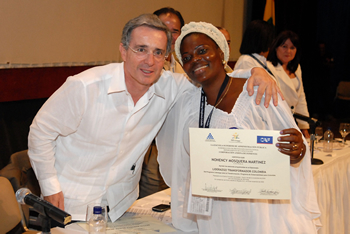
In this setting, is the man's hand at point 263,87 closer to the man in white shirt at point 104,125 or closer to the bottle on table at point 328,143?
the man in white shirt at point 104,125

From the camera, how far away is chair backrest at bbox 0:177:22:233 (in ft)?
7.50

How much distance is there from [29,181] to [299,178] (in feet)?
8.36

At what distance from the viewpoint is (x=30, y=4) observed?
380 centimetres

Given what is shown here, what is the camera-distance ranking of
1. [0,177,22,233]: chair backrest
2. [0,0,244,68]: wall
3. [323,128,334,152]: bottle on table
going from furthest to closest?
[0,0,244,68]: wall, [323,128,334,152]: bottle on table, [0,177,22,233]: chair backrest

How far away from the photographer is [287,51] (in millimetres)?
4293

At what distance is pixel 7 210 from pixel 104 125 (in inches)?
41.0

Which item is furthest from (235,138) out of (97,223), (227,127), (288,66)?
(288,66)

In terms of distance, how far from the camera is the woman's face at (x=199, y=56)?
1819 millimetres

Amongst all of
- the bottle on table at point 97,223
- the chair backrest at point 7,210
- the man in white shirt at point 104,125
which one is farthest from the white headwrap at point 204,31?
the chair backrest at point 7,210

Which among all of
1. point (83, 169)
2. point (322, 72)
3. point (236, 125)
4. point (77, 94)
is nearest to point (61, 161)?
point (83, 169)

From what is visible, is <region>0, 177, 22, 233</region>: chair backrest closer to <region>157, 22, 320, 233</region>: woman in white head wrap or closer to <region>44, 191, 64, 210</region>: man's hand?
<region>44, 191, 64, 210</region>: man's hand

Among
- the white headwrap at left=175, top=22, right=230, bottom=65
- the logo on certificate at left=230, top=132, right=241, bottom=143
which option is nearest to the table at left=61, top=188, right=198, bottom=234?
the logo on certificate at left=230, top=132, right=241, bottom=143

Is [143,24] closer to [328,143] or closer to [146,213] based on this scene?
[146,213]

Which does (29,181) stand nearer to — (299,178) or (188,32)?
(188,32)
